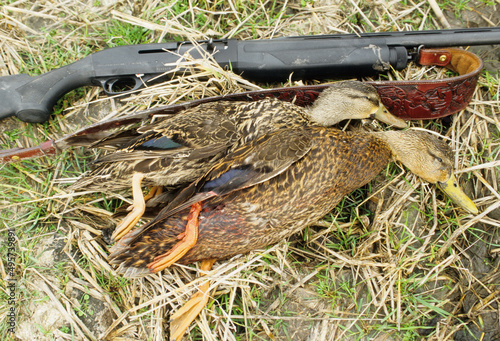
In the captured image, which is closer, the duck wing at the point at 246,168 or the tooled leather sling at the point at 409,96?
the duck wing at the point at 246,168

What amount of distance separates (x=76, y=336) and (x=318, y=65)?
2.66 metres

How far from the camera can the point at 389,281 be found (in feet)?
8.98

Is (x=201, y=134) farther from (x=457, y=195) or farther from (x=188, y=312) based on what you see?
(x=457, y=195)

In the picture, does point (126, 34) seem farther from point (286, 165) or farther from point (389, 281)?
point (389, 281)

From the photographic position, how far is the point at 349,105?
9.57 feet

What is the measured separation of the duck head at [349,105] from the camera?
9.40ft

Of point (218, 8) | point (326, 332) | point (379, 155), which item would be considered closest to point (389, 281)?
point (326, 332)

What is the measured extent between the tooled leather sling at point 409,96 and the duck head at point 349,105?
5.4 inches

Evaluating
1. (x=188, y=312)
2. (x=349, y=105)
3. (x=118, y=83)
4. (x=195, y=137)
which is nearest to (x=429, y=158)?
(x=349, y=105)

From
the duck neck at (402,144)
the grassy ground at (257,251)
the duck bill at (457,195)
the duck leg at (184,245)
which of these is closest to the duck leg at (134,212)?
the duck leg at (184,245)

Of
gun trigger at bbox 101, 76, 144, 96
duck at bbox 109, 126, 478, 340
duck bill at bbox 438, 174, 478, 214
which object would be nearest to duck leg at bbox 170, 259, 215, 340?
duck at bbox 109, 126, 478, 340

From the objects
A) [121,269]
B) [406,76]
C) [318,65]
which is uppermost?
[318,65]

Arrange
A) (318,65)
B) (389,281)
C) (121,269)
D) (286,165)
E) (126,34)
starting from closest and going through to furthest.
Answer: (286,165), (121,269), (389,281), (318,65), (126,34)

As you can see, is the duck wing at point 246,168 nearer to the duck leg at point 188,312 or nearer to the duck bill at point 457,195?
the duck leg at point 188,312
